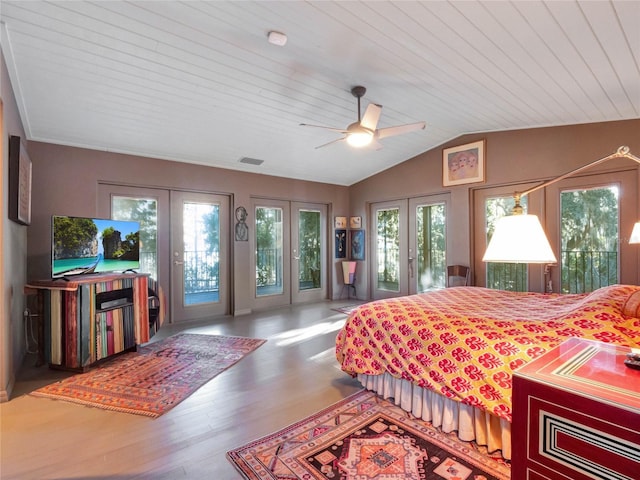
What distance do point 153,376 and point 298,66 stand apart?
3.14 m

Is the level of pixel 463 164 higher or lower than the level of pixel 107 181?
higher

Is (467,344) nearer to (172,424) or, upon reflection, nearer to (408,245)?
(172,424)

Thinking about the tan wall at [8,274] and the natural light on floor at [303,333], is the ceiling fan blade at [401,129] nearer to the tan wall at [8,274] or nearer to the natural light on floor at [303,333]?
the natural light on floor at [303,333]

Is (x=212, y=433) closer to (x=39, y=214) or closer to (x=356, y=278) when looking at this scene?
(x=39, y=214)

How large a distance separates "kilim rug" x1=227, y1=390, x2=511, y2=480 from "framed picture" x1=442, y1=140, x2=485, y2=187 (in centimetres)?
395

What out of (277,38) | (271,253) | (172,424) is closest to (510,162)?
(277,38)

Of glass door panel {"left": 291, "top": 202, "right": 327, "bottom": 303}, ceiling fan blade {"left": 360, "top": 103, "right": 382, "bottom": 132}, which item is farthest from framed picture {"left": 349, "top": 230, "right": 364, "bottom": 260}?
ceiling fan blade {"left": 360, "top": 103, "right": 382, "bottom": 132}

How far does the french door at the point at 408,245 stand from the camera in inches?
223

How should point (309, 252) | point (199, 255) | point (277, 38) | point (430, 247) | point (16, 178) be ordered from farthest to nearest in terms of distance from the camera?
point (309, 252) < point (430, 247) < point (199, 255) < point (16, 178) < point (277, 38)

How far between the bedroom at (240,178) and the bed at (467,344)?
93.4 inches

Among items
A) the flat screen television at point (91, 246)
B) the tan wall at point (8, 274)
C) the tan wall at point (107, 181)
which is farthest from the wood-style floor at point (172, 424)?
the tan wall at point (107, 181)

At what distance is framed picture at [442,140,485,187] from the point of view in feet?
16.3

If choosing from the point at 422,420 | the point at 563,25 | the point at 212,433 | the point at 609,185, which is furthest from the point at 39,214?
the point at 609,185

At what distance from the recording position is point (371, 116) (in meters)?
3.16
